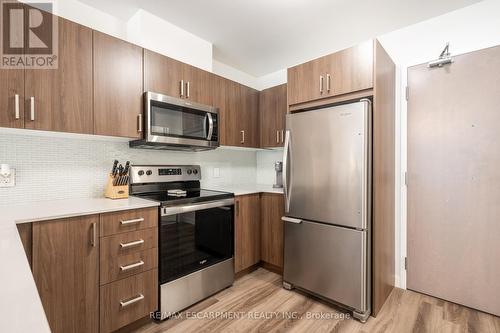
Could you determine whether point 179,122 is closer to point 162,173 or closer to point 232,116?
point 162,173

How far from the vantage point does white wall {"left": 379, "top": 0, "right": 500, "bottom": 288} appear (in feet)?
6.31

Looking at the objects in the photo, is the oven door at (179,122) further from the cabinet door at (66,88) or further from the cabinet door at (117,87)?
the cabinet door at (66,88)

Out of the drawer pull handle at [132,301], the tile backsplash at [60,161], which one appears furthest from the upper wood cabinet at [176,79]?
the drawer pull handle at [132,301]

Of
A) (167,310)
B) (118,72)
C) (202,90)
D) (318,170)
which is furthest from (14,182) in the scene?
(318,170)

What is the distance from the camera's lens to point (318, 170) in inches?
78.9

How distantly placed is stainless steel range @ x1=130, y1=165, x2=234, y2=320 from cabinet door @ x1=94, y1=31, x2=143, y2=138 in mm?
453

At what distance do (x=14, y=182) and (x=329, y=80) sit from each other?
244 centimetres

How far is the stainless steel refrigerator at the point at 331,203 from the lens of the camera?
181 centimetres

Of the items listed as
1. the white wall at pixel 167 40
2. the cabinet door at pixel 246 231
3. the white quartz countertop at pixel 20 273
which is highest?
the white wall at pixel 167 40

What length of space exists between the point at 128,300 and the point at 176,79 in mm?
1757

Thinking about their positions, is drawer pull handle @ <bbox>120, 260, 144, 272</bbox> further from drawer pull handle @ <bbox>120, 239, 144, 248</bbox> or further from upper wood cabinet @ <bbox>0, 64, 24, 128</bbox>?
upper wood cabinet @ <bbox>0, 64, 24, 128</bbox>

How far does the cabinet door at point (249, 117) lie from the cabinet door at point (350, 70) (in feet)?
3.42

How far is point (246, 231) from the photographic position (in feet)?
8.22

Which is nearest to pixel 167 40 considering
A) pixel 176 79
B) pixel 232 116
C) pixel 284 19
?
pixel 176 79
